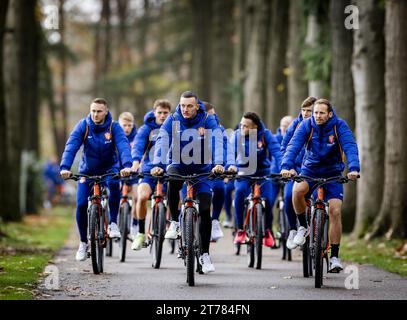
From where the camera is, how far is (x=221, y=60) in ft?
129

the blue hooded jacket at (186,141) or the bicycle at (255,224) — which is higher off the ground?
the blue hooded jacket at (186,141)

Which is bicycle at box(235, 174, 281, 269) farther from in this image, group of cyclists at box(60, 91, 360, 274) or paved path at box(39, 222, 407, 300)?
group of cyclists at box(60, 91, 360, 274)

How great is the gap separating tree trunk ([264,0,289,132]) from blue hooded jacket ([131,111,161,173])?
13268mm

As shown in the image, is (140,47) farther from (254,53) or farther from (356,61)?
(356,61)

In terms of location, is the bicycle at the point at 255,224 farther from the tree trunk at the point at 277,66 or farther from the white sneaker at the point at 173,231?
the tree trunk at the point at 277,66

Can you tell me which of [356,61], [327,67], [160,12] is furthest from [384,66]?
[160,12]

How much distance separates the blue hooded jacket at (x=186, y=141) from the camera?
40.7 feet

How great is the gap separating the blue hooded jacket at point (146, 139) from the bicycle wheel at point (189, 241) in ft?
8.71

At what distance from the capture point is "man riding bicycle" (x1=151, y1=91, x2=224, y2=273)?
12336 millimetres

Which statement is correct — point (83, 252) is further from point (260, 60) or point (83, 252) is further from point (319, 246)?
point (260, 60)

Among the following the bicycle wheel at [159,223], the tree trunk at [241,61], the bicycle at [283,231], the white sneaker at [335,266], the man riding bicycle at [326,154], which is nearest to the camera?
→ the white sneaker at [335,266]

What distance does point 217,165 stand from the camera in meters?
11.8

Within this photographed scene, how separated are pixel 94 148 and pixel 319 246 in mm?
3546

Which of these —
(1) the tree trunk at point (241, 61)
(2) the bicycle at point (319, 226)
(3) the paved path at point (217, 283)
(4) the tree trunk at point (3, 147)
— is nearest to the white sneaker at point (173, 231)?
(3) the paved path at point (217, 283)
